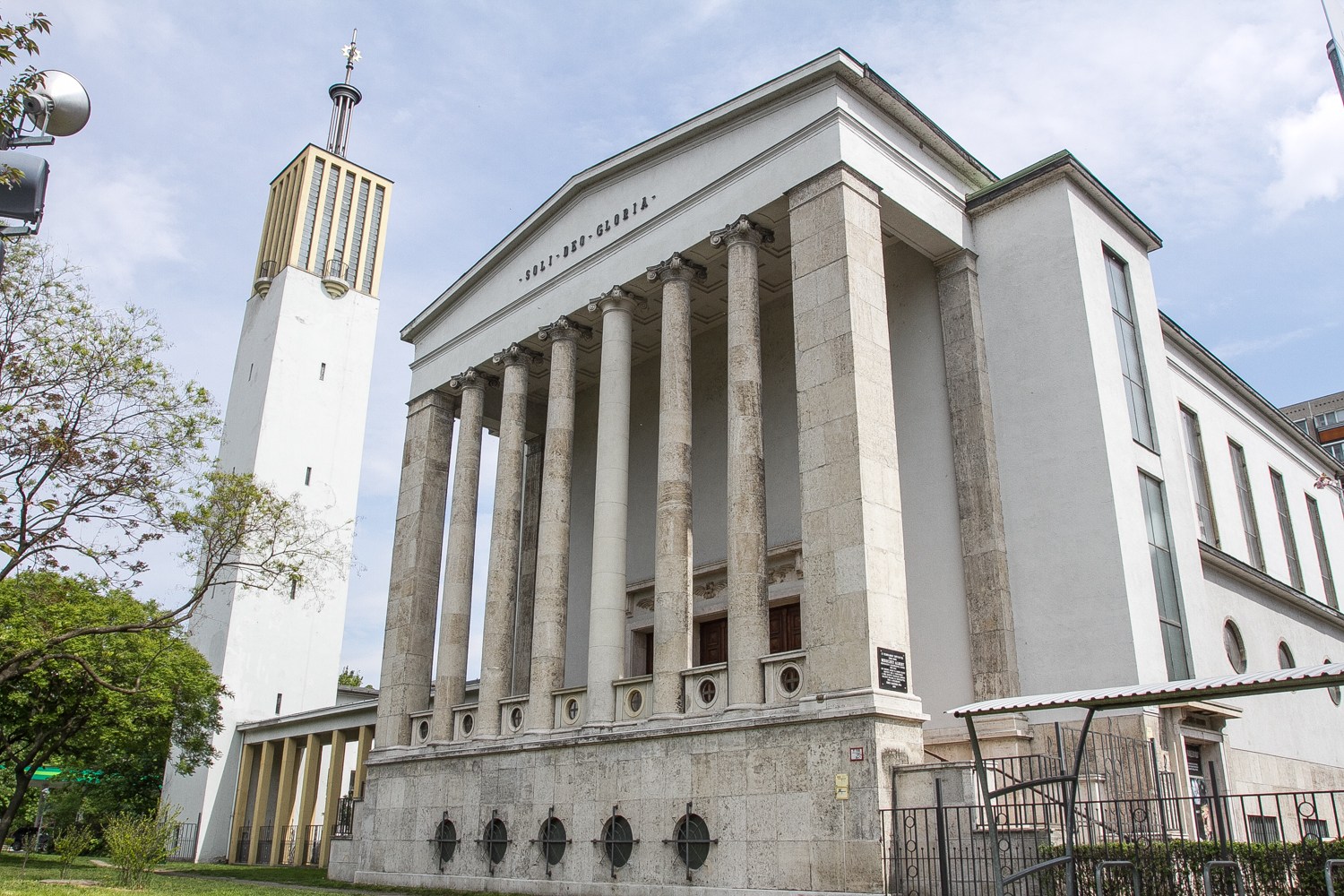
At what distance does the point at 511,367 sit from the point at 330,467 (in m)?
24.5

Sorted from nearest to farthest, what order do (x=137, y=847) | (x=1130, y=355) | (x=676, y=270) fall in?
(x=137, y=847), (x=1130, y=355), (x=676, y=270)

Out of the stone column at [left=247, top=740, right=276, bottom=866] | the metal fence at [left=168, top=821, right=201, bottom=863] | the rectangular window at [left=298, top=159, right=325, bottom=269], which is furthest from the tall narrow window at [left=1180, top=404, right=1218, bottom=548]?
the rectangular window at [left=298, top=159, right=325, bottom=269]

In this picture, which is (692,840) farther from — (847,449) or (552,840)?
(847,449)

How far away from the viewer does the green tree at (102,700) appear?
1224 inches

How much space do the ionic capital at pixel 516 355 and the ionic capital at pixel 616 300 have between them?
11.2 ft

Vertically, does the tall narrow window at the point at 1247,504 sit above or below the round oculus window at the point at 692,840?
above

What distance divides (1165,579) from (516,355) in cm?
1521

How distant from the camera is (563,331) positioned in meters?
24.2

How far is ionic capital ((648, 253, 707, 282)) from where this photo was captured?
21.3 meters

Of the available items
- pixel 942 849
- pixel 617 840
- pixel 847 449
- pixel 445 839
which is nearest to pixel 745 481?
pixel 847 449

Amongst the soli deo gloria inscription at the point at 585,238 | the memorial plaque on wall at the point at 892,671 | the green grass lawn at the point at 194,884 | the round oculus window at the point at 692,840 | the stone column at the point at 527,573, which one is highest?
the soli deo gloria inscription at the point at 585,238

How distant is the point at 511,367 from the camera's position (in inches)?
1015

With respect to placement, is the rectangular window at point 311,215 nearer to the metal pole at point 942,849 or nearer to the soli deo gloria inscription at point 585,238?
the soli deo gloria inscription at point 585,238

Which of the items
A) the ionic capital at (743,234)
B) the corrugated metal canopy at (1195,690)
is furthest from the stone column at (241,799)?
the corrugated metal canopy at (1195,690)
